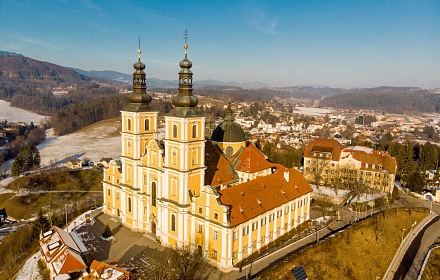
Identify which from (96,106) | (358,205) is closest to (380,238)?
(358,205)

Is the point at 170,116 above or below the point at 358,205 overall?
above

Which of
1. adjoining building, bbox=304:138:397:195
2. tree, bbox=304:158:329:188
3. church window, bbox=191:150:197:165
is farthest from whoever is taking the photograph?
tree, bbox=304:158:329:188

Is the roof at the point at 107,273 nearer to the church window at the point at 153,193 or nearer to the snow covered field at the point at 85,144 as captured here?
the church window at the point at 153,193

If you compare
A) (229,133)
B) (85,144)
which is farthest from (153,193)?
(85,144)

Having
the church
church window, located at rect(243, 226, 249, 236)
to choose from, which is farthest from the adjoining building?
church window, located at rect(243, 226, 249, 236)

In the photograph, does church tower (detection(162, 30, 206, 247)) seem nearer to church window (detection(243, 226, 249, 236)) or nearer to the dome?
church window (detection(243, 226, 249, 236))

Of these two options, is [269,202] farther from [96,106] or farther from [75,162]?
[96,106]

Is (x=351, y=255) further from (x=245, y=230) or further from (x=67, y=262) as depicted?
(x=67, y=262)
